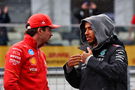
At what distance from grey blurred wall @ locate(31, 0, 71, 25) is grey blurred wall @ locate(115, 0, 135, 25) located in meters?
1.54

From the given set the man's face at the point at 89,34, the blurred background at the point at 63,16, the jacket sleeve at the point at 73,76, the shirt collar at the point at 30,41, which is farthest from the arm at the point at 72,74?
the blurred background at the point at 63,16

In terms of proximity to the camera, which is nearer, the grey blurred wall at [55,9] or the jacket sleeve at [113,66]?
the jacket sleeve at [113,66]

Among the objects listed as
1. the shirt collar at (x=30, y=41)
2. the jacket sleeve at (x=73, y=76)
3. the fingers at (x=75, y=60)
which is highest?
the shirt collar at (x=30, y=41)

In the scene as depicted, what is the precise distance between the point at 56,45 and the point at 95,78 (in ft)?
25.9

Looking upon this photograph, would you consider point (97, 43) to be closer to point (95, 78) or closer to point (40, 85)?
point (95, 78)

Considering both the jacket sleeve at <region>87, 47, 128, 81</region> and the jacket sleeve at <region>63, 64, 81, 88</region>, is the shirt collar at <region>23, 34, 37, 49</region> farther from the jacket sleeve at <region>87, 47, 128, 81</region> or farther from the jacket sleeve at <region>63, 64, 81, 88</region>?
the jacket sleeve at <region>87, 47, 128, 81</region>

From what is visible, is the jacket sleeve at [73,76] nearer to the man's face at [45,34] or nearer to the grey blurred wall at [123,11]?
the man's face at [45,34]

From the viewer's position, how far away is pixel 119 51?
4.52m

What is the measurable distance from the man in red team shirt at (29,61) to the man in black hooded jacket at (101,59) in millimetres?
402

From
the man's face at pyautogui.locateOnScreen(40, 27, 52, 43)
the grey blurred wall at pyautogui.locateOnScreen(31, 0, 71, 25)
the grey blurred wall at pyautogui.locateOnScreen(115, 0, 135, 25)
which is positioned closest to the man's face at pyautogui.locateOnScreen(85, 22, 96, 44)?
the man's face at pyautogui.locateOnScreen(40, 27, 52, 43)

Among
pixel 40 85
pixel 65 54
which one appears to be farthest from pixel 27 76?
pixel 65 54

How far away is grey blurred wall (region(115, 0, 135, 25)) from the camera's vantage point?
1672 centimetres

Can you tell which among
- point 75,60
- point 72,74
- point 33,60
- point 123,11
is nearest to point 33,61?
point 33,60

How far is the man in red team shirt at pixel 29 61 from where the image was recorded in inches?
189
